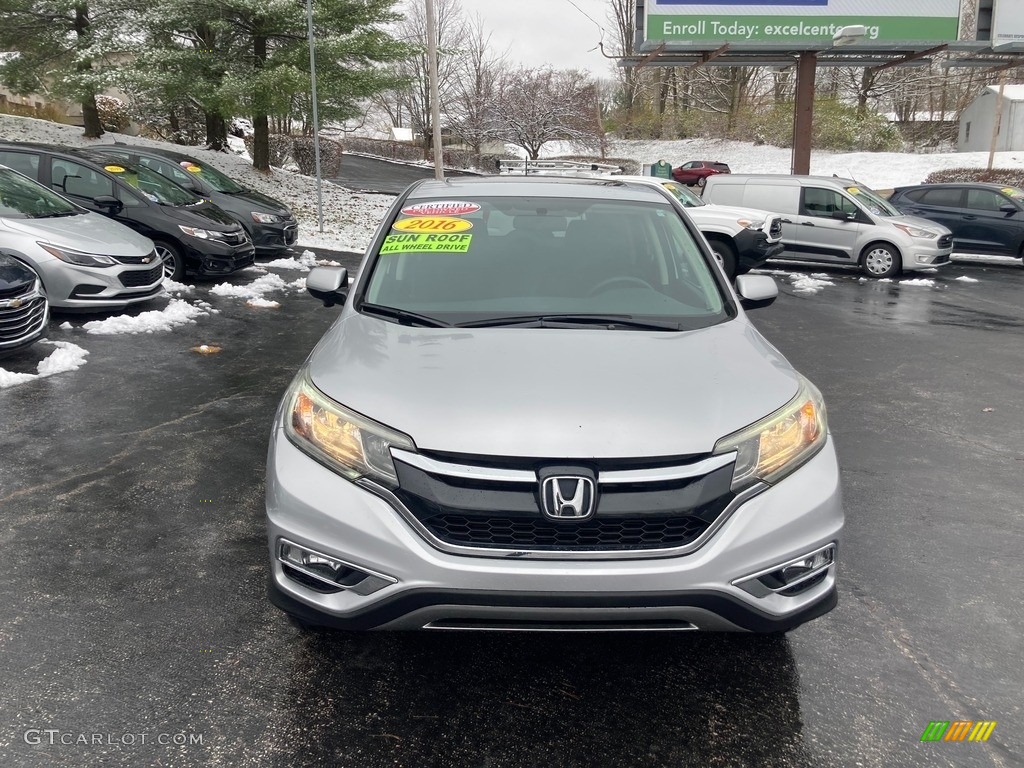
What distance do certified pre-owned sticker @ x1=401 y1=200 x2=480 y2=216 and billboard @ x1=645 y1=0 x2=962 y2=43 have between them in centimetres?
2088

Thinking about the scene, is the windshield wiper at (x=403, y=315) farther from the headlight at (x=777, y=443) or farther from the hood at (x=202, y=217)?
the hood at (x=202, y=217)

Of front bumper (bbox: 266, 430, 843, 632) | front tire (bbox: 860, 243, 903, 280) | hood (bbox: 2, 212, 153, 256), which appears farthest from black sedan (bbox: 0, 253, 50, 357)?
front tire (bbox: 860, 243, 903, 280)

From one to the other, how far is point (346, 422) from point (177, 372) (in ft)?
16.5

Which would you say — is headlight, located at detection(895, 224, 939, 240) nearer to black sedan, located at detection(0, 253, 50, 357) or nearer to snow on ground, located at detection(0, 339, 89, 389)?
snow on ground, located at detection(0, 339, 89, 389)

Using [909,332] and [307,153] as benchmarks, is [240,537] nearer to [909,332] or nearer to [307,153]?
[909,332]

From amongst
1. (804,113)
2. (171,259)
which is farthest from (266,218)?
(804,113)

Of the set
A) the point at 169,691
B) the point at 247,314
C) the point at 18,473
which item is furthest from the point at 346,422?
the point at 247,314

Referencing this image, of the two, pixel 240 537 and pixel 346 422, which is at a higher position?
pixel 346 422

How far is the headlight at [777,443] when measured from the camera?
259cm

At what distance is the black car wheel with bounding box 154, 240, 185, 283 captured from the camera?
10.8 m

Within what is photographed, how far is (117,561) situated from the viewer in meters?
3.77

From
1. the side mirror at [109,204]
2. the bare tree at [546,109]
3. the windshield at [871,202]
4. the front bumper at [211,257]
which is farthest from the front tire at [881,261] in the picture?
the bare tree at [546,109]

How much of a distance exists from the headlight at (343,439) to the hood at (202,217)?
29.6 ft

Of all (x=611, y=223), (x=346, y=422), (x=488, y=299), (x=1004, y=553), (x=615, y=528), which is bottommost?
(x=1004, y=553)
